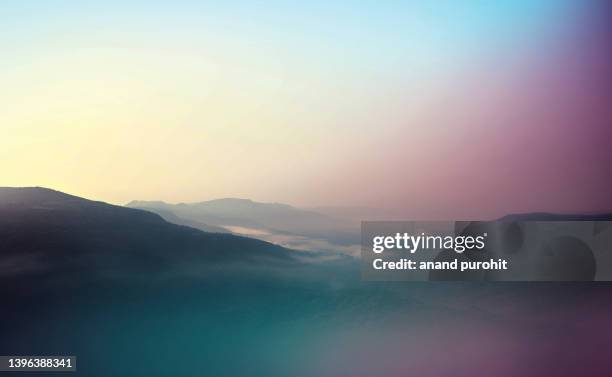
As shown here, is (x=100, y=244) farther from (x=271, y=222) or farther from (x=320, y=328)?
(x=320, y=328)

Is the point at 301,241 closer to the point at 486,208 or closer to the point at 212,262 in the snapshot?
the point at 212,262

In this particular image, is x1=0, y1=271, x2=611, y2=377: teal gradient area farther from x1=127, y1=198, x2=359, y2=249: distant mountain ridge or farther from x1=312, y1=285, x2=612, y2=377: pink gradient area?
x1=127, y1=198, x2=359, y2=249: distant mountain ridge

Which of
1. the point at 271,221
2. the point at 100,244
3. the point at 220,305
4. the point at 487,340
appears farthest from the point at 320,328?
the point at 100,244

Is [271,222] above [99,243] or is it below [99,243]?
above

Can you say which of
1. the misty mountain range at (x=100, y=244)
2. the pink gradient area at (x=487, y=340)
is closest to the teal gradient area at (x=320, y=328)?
the pink gradient area at (x=487, y=340)

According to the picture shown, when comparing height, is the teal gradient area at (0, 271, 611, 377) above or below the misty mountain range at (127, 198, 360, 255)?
below

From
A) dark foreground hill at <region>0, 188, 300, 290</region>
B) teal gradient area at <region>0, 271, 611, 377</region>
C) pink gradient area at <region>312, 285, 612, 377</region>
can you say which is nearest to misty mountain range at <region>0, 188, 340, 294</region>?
dark foreground hill at <region>0, 188, 300, 290</region>

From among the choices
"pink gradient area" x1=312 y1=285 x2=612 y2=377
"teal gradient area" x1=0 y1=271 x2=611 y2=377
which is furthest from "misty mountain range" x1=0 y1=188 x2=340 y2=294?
"pink gradient area" x1=312 y1=285 x2=612 y2=377

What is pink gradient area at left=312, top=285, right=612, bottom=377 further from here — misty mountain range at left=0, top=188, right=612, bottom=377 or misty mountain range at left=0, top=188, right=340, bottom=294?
misty mountain range at left=0, top=188, right=340, bottom=294

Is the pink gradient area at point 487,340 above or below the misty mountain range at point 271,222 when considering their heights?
below

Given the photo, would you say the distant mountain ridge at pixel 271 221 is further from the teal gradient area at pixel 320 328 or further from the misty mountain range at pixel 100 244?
the teal gradient area at pixel 320 328

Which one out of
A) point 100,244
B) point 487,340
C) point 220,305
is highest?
point 100,244

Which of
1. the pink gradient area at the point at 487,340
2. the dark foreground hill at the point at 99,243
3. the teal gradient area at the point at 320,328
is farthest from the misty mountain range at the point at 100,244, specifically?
the pink gradient area at the point at 487,340
